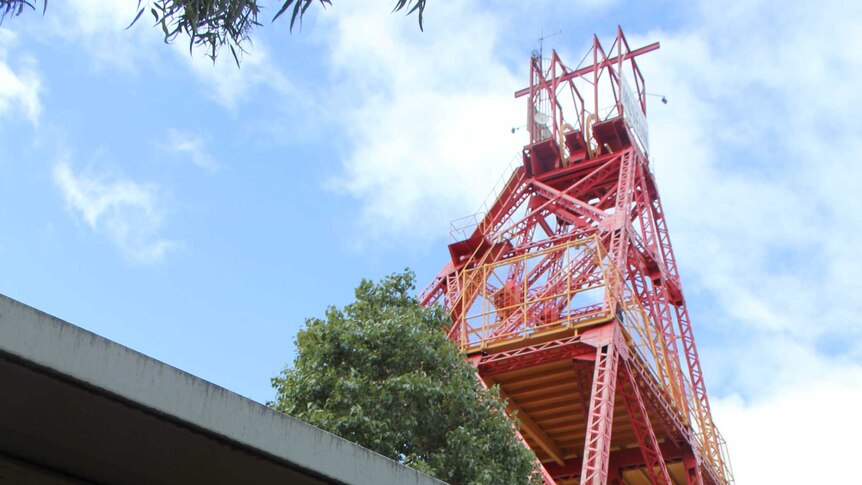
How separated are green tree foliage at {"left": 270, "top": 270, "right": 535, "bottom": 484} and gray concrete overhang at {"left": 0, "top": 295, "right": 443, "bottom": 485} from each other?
10385mm

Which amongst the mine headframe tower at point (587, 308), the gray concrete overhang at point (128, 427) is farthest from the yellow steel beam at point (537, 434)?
the gray concrete overhang at point (128, 427)

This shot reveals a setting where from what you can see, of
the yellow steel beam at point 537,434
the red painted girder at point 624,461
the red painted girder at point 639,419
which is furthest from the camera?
the red painted girder at point 624,461

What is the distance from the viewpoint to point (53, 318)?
4.54 metres

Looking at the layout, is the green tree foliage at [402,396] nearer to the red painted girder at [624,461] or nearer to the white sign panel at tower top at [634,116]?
the red painted girder at [624,461]

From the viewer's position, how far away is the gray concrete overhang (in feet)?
15.1

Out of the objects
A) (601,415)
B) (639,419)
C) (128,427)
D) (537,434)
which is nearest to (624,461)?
(639,419)

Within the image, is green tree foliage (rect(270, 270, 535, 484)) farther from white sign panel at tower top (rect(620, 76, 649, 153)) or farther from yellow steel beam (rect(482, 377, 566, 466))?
white sign panel at tower top (rect(620, 76, 649, 153))

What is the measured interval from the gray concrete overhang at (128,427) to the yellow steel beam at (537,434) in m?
22.8

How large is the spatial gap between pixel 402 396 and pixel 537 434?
47.1 feet

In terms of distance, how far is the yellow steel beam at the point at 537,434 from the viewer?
95.9ft

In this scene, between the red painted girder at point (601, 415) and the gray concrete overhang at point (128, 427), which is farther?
the red painted girder at point (601, 415)

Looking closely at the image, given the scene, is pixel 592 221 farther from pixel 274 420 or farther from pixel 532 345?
pixel 274 420

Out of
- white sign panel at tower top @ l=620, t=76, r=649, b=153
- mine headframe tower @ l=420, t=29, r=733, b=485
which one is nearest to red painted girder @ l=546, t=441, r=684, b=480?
mine headframe tower @ l=420, t=29, r=733, b=485

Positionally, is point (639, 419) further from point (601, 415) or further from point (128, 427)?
point (128, 427)
